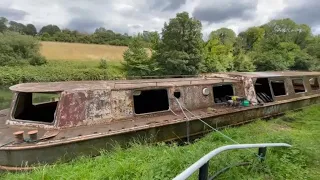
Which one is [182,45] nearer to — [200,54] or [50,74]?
[200,54]

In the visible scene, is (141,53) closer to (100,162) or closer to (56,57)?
(56,57)

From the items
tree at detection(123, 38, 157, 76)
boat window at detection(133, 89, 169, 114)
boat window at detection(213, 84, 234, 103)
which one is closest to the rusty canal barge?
boat window at detection(133, 89, 169, 114)

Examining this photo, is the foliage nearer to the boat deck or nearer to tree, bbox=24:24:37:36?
the boat deck

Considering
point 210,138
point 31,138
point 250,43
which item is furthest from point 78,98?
point 250,43

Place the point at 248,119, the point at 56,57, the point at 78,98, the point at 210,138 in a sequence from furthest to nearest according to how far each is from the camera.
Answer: the point at 56,57 < the point at 248,119 < the point at 210,138 < the point at 78,98

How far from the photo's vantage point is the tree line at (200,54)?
87.8 feet

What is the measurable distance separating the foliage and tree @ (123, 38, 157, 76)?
11.0 meters

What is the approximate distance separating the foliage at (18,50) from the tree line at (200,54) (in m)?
Result: 11.3

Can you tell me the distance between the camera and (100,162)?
482cm

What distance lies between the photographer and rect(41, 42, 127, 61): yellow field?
36.6m

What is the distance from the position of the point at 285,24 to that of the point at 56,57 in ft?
149

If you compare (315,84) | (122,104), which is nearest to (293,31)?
(315,84)

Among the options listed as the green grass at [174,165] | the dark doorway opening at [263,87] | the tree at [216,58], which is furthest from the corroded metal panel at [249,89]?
the tree at [216,58]

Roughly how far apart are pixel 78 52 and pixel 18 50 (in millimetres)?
11029
